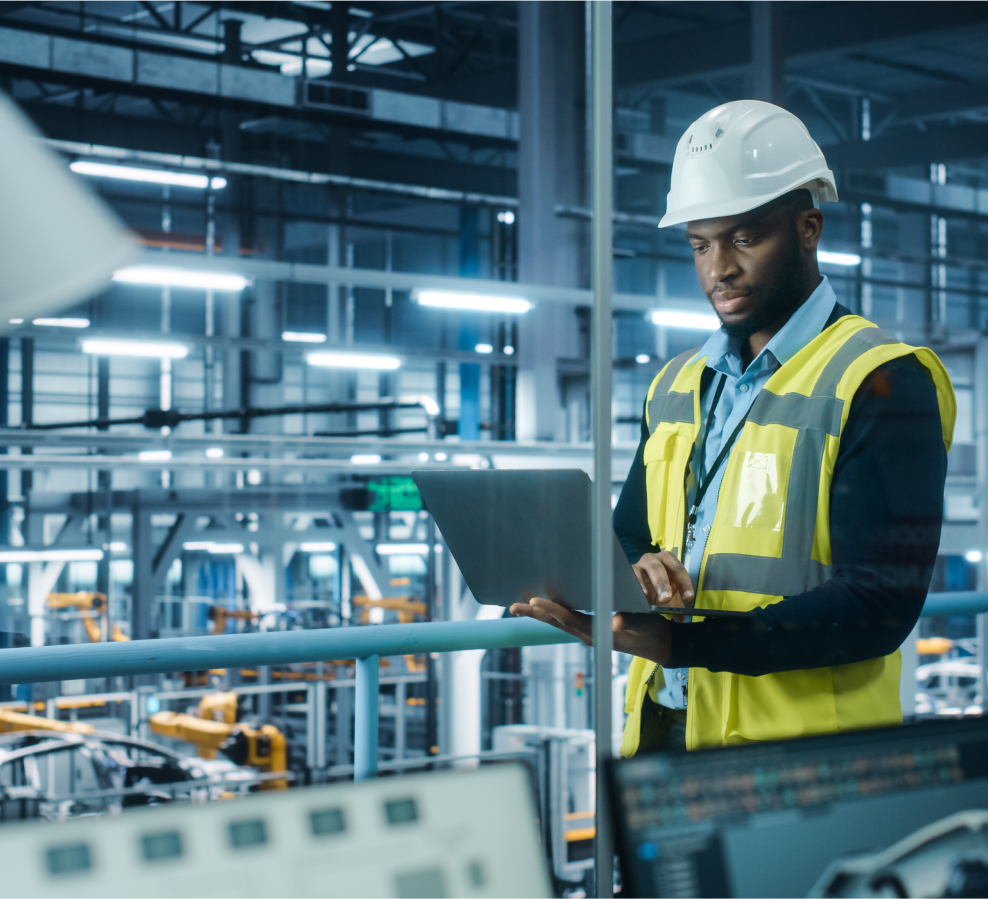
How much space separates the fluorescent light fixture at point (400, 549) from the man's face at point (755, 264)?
10.4m

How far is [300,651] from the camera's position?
4.43 feet

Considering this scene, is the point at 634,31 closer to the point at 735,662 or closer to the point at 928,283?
the point at 928,283

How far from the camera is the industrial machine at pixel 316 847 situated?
51 cm

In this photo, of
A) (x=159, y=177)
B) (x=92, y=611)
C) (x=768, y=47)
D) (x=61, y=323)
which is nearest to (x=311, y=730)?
(x=92, y=611)

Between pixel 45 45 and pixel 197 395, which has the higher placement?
pixel 45 45

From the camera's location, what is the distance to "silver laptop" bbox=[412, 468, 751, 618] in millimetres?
1026

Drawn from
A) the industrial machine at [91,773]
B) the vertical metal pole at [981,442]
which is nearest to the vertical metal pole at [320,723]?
the industrial machine at [91,773]

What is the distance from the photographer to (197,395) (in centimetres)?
1445

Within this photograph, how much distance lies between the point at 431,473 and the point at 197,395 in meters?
13.8

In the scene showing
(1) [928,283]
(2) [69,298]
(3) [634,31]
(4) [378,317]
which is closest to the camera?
(2) [69,298]

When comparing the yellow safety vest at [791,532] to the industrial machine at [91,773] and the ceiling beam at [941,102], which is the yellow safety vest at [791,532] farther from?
the ceiling beam at [941,102]

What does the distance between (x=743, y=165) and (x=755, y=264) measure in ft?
0.39

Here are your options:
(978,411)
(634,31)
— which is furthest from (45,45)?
(978,411)

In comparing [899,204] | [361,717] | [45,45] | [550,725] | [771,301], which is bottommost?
[550,725]
